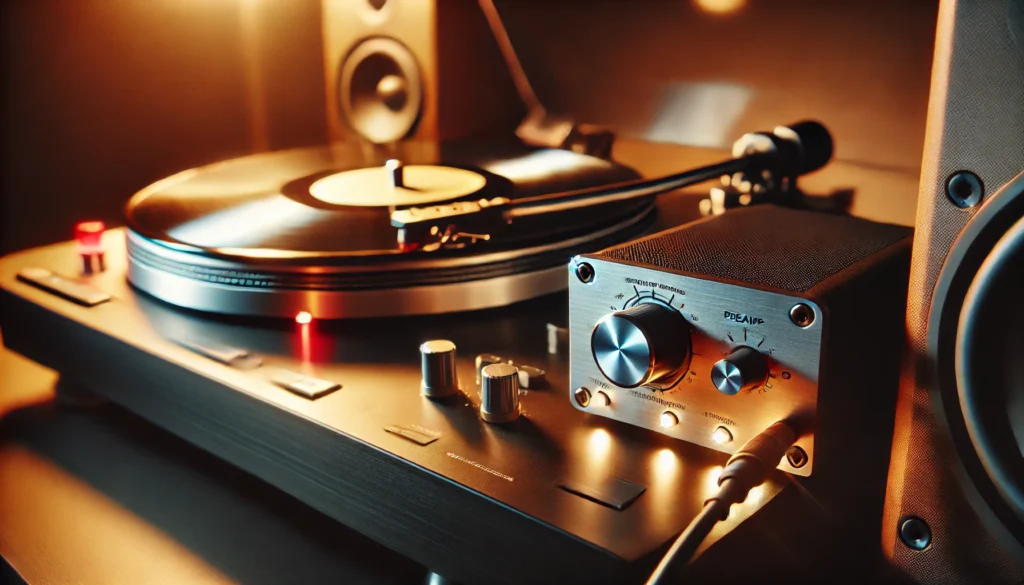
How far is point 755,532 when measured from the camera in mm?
502

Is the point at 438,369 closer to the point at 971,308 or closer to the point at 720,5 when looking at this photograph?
the point at 971,308

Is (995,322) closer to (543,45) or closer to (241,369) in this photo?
(241,369)

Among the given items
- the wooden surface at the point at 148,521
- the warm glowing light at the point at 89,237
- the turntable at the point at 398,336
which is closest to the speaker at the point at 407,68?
the turntable at the point at 398,336

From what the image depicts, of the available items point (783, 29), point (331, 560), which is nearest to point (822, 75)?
point (783, 29)

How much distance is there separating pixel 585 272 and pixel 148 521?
383mm

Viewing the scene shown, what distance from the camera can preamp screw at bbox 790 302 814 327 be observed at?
491 millimetres

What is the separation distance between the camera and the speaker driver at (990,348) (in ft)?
1.50

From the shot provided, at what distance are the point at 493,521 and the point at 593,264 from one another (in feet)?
0.56

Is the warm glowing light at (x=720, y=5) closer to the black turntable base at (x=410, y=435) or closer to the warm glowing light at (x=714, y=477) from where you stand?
the black turntable base at (x=410, y=435)

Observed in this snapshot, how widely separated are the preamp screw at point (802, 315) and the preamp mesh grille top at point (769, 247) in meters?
0.01

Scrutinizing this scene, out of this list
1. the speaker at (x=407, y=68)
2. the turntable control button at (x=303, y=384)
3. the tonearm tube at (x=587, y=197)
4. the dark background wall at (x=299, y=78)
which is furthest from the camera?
the speaker at (x=407, y=68)

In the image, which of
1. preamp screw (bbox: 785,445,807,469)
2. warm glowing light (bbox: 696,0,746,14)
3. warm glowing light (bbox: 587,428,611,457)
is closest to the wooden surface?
warm glowing light (bbox: 587,428,611,457)

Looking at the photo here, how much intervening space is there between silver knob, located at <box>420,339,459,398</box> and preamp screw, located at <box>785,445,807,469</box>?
231mm

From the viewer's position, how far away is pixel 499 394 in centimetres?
59
